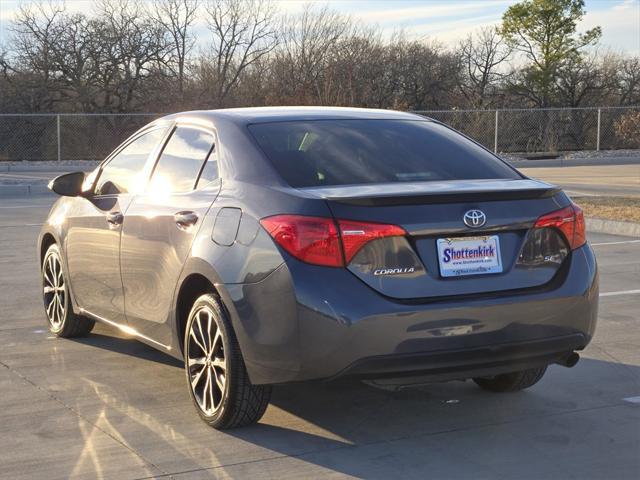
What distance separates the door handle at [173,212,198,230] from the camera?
542cm

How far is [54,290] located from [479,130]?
27376 mm

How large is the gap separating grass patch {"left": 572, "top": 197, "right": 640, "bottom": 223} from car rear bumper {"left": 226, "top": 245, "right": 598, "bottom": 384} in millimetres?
9565

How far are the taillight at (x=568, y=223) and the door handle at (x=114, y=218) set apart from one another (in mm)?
2515

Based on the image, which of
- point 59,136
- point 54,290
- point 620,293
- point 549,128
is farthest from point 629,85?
point 54,290

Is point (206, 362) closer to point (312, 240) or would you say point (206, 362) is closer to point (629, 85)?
point (312, 240)

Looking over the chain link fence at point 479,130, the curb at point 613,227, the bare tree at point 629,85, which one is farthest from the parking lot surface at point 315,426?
the bare tree at point 629,85

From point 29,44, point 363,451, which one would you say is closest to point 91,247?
point 363,451

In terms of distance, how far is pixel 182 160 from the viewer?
5949 millimetres

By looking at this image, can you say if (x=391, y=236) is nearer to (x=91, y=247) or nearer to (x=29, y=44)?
(x=91, y=247)

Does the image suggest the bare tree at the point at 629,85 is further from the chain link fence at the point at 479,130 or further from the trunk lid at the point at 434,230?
the trunk lid at the point at 434,230

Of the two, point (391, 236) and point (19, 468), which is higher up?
point (391, 236)

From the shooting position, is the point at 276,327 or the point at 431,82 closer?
the point at 276,327

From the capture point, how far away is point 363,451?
16.1 feet

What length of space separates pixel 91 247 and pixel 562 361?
3.02 meters
